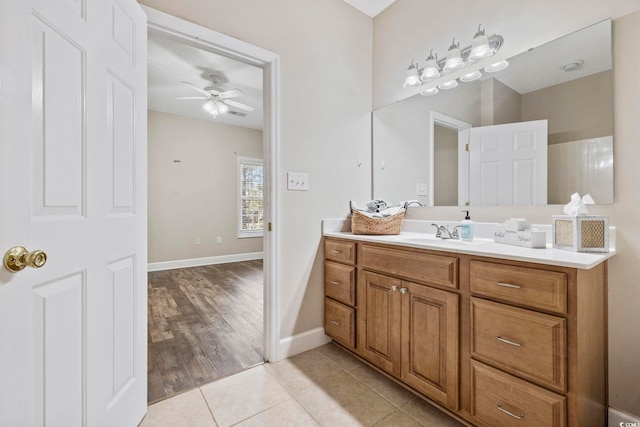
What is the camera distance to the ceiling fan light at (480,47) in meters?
1.64

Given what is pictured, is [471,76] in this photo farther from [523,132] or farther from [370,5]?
[370,5]

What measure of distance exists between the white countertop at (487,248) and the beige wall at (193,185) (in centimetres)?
361

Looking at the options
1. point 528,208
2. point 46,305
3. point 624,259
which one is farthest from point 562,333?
point 46,305

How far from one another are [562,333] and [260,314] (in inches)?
92.3

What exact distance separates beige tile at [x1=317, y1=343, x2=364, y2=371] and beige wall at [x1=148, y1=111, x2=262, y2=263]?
366 centimetres

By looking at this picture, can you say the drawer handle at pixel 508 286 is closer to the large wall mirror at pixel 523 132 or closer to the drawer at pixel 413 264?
the drawer at pixel 413 264

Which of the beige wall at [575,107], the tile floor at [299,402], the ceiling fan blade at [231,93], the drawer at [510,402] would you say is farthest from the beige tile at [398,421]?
the ceiling fan blade at [231,93]

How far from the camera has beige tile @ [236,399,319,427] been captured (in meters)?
1.30

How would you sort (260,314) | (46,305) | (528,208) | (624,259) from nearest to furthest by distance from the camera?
(46,305), (624,259), (528,208), (260,314)

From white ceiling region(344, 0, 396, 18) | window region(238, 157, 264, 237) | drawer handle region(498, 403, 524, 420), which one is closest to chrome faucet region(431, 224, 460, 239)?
drawer handle region(498, 403, 524, 420)

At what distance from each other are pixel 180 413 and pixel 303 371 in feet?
2.29

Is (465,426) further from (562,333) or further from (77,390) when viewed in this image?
(77,390)

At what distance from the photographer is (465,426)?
1.26 metres

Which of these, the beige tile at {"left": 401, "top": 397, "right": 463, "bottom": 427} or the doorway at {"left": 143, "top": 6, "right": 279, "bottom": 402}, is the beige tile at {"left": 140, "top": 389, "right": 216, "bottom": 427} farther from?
the beige tile at {"left": 401, "top": 397, "right": 463, "bottom": 427}
